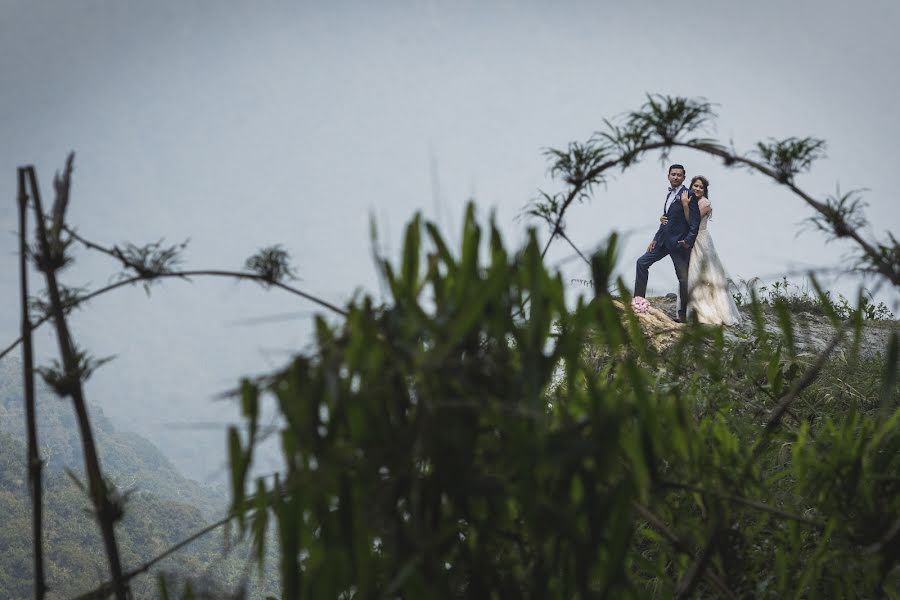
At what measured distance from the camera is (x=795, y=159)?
726mm

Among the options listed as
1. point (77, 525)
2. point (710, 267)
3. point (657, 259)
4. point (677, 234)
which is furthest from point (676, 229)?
point (77, 525)

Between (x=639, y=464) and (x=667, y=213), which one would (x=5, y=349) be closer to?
(x=639, y=464)

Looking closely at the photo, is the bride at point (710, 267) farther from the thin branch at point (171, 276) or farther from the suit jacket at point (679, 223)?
the thin branch at point (171, 276)

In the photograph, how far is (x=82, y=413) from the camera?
66cm

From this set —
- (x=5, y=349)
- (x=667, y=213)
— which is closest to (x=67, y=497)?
(x=667, y=213)

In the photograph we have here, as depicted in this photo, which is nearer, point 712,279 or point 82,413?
point 82,413

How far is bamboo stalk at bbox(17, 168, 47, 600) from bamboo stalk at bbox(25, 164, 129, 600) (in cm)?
3

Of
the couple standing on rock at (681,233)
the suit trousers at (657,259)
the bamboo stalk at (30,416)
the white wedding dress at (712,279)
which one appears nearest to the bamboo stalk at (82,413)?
the bamboo stalk at (30,416)

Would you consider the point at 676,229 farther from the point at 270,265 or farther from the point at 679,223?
the point at 270,265

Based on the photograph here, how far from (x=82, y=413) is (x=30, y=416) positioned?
0.09 m

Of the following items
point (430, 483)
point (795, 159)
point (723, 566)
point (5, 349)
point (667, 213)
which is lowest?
point (723, 566)

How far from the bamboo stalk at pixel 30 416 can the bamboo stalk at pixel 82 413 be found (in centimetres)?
3

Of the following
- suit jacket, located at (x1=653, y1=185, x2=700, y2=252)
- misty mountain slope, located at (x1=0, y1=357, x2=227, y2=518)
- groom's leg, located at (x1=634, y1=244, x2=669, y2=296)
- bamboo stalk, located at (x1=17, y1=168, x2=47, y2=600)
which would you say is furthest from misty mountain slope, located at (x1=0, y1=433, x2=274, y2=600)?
bamboo stalk, located at (x1=17, y1=168, x2=47, y2=600)

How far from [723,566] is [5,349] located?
0.86m
